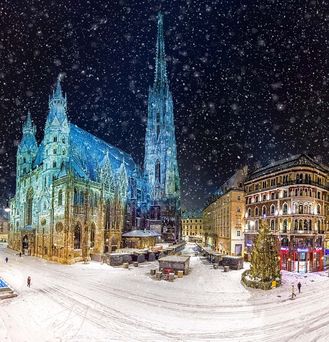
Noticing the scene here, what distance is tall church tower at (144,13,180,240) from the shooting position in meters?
92.1

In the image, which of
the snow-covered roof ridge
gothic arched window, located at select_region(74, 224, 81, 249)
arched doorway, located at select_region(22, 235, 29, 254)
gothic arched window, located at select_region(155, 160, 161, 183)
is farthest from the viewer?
gothic arched window, located at select_region(155, 160, 161, 183)

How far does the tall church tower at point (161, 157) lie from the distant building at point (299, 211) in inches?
1592

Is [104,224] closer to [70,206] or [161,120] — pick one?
[70,206]

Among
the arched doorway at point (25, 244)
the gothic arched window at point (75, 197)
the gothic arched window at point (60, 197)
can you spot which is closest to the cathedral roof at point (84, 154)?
the gothic arched window at point (75, 197)

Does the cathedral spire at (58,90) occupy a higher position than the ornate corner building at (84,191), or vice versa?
the cathedral spire at (58,90)

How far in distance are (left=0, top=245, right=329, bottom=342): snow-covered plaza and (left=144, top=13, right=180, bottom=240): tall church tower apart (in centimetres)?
5319

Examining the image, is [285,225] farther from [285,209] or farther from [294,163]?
[294,163]

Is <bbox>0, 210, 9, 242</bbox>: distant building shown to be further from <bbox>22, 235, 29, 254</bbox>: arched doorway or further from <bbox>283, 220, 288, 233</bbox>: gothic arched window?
<bbox>283, 220, 288, 233</bbox>: gothic arched window

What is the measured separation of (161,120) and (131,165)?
1543 cm

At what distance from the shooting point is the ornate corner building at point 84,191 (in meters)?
56.1

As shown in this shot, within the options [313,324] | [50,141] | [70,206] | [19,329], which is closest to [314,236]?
[313,324]

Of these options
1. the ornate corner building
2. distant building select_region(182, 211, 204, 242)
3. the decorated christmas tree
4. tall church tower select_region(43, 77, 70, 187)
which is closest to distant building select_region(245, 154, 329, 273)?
the decorated christmas tree

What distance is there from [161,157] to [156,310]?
71.8 metres

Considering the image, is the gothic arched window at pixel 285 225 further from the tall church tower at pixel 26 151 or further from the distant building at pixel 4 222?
the distant building at pixel 4 222
